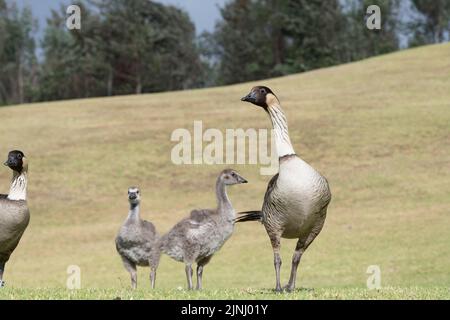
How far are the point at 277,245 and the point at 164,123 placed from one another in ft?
133

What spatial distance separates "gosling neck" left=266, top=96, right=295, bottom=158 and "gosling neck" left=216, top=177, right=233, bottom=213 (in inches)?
159

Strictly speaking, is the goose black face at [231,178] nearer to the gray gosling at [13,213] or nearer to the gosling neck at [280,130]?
the gray gosling at [13,213]

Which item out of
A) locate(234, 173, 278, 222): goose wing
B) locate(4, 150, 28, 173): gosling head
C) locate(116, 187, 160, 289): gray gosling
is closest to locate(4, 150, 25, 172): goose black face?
locate(4, 150, 28, 173): gosling head

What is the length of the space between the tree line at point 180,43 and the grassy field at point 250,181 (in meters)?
35.4

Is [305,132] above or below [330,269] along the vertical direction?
above

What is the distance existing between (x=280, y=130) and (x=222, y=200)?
4385mm

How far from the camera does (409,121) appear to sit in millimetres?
48562

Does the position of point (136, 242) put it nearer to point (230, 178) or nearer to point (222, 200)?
point (222, 200)

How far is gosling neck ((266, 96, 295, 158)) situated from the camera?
1199 cm

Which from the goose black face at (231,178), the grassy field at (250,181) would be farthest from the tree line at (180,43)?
the goose black face at (231,178)

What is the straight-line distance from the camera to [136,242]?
15859mm

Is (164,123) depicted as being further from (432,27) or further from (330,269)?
(432,27)

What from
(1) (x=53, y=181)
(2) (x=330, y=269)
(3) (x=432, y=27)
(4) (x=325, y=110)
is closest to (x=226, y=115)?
(4) (x=325, y=110)

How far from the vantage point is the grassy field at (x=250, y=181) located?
91.5 feet
